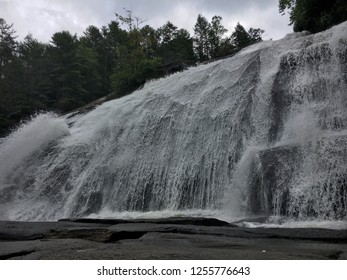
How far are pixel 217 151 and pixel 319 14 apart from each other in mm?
13214

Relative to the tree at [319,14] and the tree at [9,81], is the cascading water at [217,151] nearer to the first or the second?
the tree at [319,14]

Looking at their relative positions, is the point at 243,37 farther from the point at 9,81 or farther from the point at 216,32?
the point at 9,81

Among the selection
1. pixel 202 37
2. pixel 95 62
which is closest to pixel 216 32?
pixel 202 37

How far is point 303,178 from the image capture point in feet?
32.6

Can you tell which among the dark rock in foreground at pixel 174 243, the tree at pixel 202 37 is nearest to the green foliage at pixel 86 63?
the tree at pixel 202 37

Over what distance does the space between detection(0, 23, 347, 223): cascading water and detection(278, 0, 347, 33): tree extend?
605cm

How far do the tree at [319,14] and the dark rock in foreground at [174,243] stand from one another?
16.4 meters

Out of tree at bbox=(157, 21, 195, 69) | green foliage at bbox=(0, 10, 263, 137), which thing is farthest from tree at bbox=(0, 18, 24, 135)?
tree at bbox=(157, 21, 195, 69)

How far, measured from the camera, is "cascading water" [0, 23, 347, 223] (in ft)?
33.4

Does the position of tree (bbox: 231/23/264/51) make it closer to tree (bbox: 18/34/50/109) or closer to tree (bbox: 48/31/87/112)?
tree (bbox: 48/31/87/112)

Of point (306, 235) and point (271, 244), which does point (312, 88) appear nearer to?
point (306, 235)

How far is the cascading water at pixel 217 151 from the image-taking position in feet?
33.4

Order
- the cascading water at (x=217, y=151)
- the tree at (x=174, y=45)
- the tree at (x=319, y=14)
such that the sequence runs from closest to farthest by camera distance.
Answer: the cascading water at (x=217, y=151), the tree at (x=319, y=14), the tree at (x=174, y=45)
